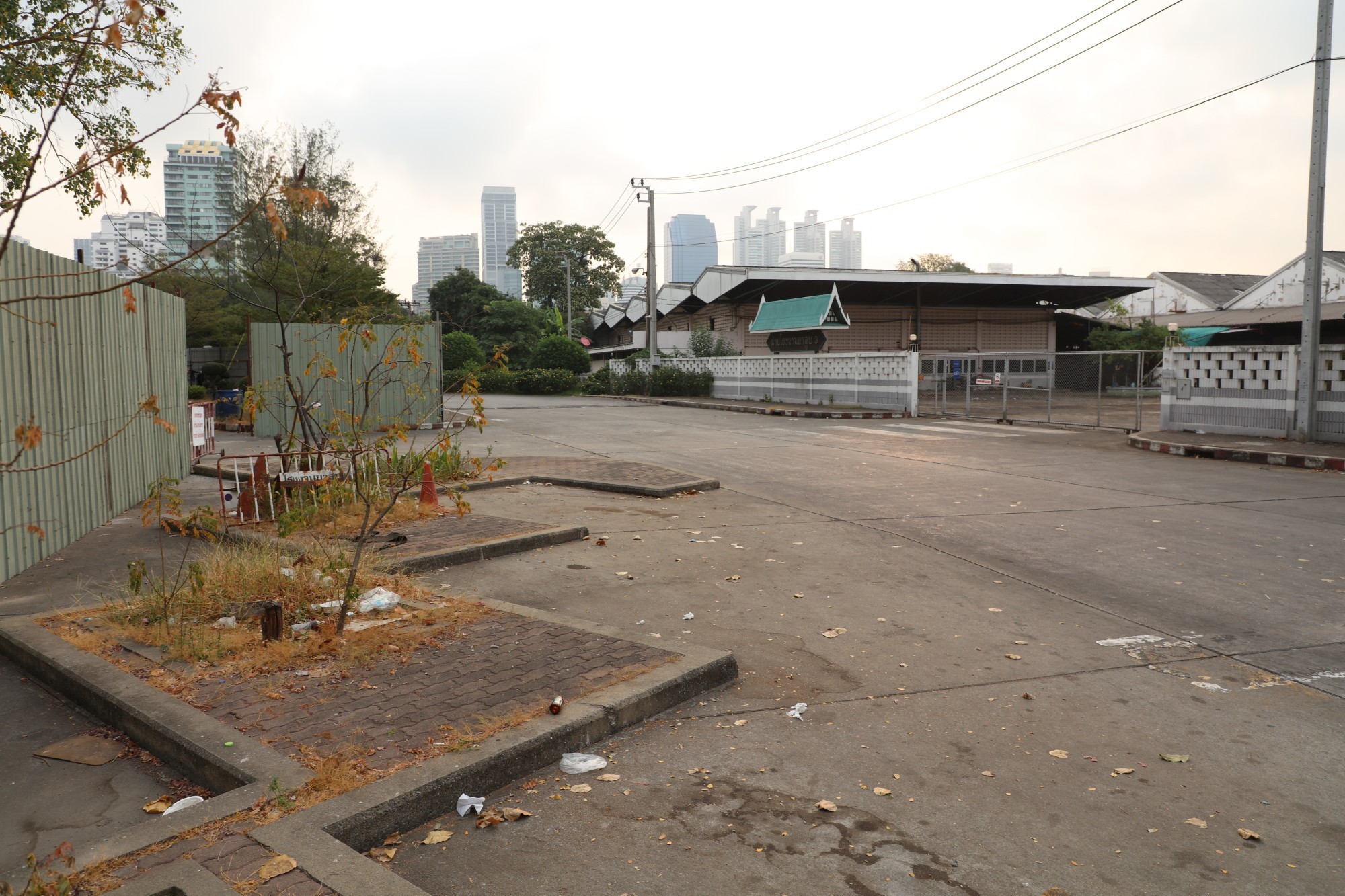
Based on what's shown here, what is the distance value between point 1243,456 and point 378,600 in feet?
49.6

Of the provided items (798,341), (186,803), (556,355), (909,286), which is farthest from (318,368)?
(556,355)

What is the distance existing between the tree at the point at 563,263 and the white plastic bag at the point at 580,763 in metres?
78.0

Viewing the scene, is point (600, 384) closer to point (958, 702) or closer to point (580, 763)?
point (958, 702)

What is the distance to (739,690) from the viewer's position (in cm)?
486

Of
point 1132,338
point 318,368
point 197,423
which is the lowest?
point 197,423

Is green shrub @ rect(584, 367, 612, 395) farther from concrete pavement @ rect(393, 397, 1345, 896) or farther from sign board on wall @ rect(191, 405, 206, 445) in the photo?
concrete pavement @ rect(393, 397, 1345, 896)

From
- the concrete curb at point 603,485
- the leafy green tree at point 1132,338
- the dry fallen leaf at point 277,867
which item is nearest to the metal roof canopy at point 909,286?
the leafy green tree at point 1132,338

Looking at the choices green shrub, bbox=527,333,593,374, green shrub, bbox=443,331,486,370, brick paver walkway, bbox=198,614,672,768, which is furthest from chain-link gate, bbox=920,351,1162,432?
green shrub, bbox=443,331,486,370

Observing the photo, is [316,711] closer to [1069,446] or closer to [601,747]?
[601,747]

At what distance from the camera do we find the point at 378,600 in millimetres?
6020

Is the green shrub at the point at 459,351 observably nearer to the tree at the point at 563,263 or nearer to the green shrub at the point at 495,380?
the green shrub at the point at 495,380

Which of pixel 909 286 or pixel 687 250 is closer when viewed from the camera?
pixel 909 286

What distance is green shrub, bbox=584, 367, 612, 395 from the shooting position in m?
46.5

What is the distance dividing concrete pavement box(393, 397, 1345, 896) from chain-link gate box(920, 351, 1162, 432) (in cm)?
1412
